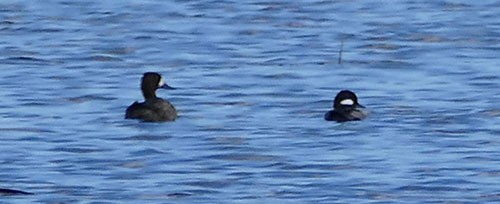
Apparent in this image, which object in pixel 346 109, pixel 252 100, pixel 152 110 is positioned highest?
pixel 252 100

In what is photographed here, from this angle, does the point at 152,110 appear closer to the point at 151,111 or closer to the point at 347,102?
the point at 151,111

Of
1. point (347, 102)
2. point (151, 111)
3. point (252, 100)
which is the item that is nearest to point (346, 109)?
point (347, 102)

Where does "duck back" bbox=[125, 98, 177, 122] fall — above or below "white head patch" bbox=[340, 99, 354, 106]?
below

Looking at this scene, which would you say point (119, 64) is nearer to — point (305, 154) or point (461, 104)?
point (461, 104)

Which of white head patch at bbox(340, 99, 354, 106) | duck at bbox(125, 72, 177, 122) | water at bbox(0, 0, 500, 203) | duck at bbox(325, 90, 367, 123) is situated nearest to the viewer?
water at bbox(0, 0, 500, 203)

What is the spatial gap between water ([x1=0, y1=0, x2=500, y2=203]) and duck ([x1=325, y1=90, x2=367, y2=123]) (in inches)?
4.1

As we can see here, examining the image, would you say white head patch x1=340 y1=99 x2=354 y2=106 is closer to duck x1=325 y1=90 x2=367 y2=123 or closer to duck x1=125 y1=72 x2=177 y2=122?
duck x1=325 y1=90 x2=367 y2=123

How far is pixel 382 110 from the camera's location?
19.7 metres

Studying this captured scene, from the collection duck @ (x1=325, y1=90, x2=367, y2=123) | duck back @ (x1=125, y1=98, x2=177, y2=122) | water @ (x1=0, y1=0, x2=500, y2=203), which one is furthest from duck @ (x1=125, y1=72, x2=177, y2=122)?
duck @ (x1=325, y1=90, x2=367, y2=123)

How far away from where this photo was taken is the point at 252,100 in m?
20.5

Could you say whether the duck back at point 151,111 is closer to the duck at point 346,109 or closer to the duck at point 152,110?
the duck at point 152,110

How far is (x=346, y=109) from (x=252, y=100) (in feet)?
6.31

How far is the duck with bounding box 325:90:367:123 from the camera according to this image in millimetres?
18719

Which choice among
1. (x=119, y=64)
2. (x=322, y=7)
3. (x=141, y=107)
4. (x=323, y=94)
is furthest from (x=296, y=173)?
(x=322, y=7)
